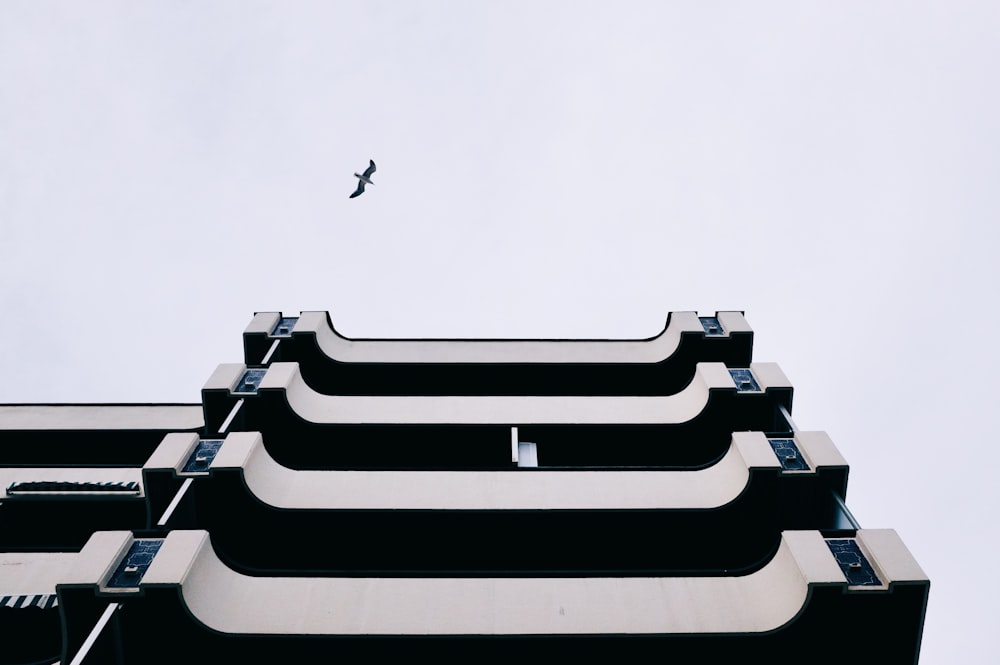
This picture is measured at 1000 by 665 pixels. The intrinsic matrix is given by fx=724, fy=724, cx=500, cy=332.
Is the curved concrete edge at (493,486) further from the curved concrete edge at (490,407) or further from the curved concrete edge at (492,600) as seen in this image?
the curved concrete edge at (490,407)

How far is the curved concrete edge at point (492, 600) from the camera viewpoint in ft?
40.8

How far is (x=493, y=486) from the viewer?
1606 cm

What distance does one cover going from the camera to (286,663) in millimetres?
12523

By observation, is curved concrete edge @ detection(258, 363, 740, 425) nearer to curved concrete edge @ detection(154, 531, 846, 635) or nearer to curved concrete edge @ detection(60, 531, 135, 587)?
curved concrete edge @ detection(154, 531, 846, 635)

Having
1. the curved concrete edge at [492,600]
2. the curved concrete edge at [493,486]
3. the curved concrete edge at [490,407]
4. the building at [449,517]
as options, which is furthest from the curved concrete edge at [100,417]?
the curved concrete edge at [492,600]

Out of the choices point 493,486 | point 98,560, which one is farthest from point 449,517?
point 98,560

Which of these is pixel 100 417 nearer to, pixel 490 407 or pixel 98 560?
pixel 98 560

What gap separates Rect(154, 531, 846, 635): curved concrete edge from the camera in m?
12.4

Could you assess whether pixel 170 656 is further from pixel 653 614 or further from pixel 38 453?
pixel 38 453

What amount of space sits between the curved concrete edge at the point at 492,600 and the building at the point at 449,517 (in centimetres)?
4

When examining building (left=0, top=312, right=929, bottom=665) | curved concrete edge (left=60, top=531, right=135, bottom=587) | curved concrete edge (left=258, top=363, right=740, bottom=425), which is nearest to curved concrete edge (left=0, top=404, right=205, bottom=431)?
building (left=0, top=312, right=929, bottom=665)

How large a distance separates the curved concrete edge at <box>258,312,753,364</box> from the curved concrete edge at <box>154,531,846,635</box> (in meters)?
10.1

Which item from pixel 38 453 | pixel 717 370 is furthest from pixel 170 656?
pixel 717 370

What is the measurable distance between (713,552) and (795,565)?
344 cm
